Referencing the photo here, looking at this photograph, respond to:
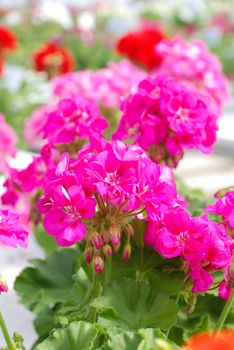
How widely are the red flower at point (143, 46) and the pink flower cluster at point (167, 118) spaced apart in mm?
1758

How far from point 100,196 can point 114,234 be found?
0.05 m

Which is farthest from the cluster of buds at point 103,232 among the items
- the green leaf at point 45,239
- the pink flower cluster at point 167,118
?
the green leaf at point 45,239

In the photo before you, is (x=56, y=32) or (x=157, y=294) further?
(x=56, y=32)

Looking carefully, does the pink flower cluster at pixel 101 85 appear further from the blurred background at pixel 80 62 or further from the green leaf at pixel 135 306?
the green leaf at pixel 135 306

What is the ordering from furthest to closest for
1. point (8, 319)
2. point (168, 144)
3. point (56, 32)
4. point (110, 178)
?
point (56, 32) → point (8, 319) → point (168, 144) → point (110, 178)

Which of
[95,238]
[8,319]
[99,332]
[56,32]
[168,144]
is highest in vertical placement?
[56,32]

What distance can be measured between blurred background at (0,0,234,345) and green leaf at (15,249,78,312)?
112 mm

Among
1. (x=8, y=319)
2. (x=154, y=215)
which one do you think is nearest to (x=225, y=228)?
(x=154, y=215)

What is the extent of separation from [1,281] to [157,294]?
0.21 metres

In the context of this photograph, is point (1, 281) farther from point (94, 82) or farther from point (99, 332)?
point (94, 82)

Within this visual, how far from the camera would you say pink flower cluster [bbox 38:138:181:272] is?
83 centimetres

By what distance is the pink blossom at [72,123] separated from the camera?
1.21 metres

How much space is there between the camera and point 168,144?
1203 millimetres

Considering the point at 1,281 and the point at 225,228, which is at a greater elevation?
the point at 225,228
